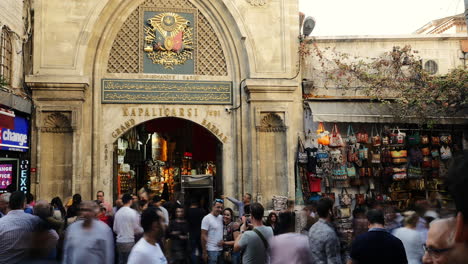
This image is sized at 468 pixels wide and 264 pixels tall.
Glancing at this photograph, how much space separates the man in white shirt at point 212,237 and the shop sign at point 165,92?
661 centimetres

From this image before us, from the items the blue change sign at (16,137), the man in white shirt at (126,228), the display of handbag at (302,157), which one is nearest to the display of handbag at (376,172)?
the display of handbag at (302,157)

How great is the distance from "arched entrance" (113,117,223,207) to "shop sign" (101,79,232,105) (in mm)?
1216

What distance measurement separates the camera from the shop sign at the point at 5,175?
438 inches

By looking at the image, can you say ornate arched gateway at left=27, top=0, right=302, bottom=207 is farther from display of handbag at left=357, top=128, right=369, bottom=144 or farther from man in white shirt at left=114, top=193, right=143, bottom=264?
man in white shirt at left=114, top=193, right=143, bottom=264

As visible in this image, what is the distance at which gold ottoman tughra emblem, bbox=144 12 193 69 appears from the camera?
45.5 feet

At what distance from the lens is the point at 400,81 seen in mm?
13625

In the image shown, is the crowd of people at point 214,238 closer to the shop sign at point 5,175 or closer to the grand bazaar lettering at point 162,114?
the shop sign at point 5,175

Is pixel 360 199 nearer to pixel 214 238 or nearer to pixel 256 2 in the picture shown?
pixel 256 2

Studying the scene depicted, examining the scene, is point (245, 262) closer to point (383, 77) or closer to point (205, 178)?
point (205, 178)

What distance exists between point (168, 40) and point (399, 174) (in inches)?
323

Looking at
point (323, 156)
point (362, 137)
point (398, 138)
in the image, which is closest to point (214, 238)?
point (323, 156)

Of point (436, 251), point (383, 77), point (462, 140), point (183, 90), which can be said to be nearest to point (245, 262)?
point (436, 251)

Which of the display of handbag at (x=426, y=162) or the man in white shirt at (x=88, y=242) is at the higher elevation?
the display of handbag at (x=426, y=162)

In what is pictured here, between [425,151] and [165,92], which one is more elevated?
[165,92]
